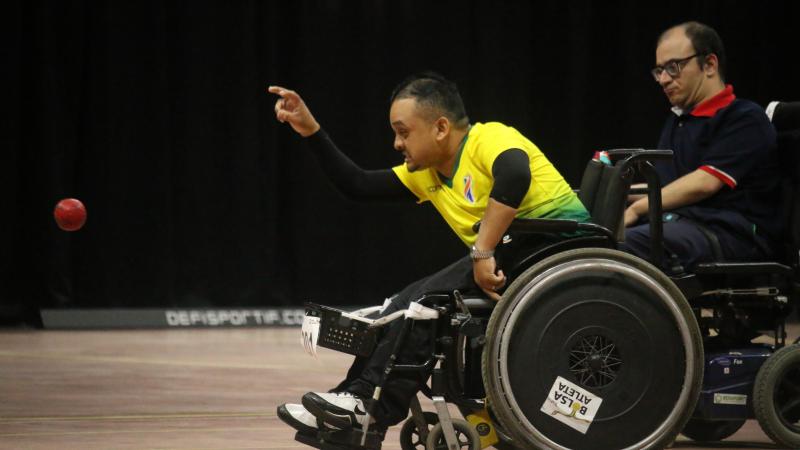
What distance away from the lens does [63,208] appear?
5.58 metres

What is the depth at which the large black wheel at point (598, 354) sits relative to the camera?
2.72m

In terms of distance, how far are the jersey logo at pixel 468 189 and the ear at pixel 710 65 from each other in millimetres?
845

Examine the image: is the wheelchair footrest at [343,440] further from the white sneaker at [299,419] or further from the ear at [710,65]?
the ear at [710,65]

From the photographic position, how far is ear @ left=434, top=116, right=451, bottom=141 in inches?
115

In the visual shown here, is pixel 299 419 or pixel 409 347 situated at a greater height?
pixel 409 347

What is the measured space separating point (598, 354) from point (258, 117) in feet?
13.7

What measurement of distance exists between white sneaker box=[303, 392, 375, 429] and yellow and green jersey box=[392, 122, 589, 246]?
19.6 inches

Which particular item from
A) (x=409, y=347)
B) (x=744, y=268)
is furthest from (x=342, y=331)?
(x=744, y=268)

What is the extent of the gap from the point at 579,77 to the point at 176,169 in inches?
96.8

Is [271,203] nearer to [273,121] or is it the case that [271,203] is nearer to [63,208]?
[273,121]

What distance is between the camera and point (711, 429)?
3.55 meters

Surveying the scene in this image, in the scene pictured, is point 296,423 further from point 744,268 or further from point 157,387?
point 157,387

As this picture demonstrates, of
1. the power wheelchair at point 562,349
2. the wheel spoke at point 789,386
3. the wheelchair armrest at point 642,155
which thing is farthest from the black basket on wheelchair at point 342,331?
the wheel spoke at point 789,386

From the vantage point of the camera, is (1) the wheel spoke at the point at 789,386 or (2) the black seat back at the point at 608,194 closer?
(2) the black seat back at the point at 608,194
